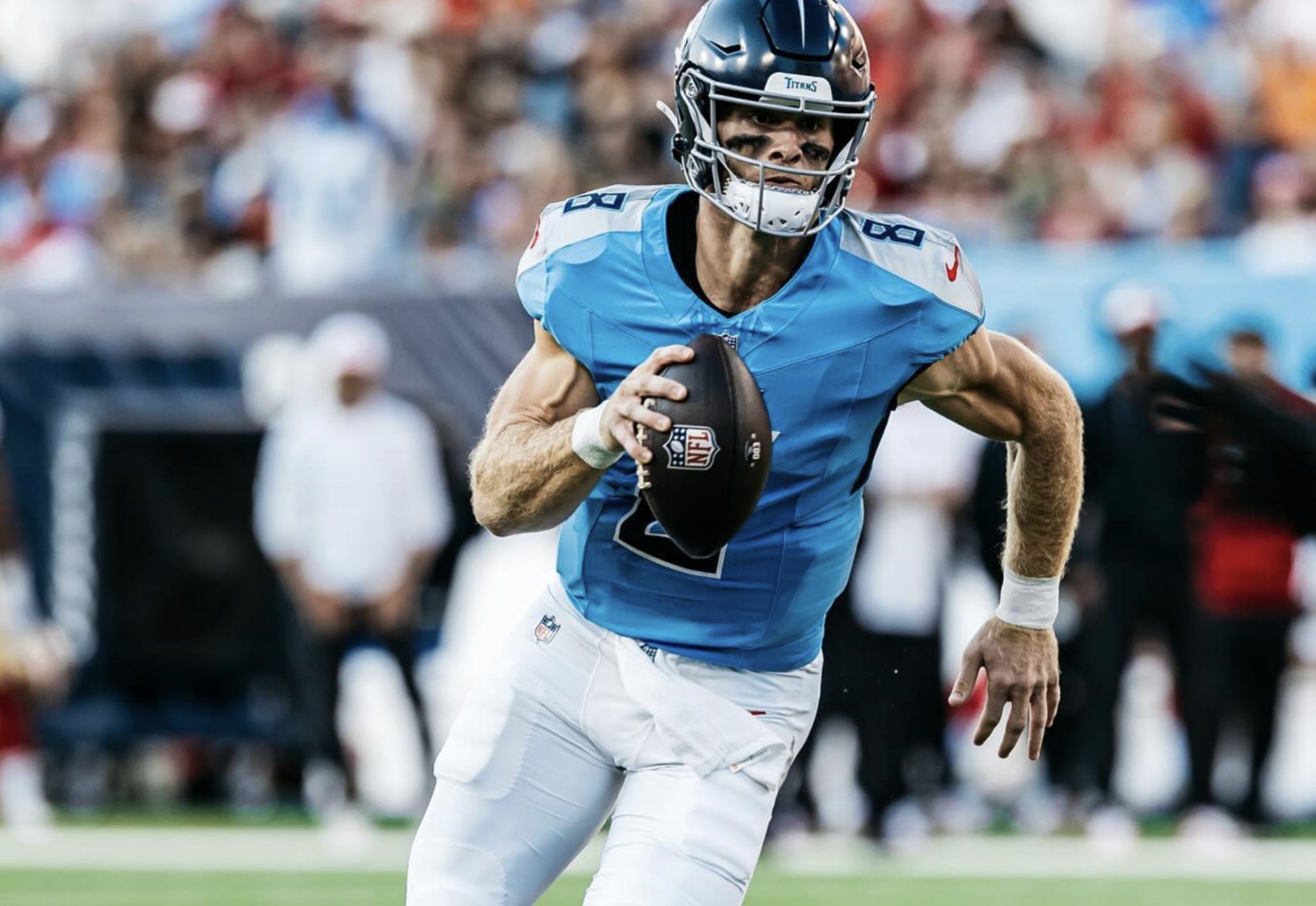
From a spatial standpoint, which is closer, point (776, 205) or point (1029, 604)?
point (776, 205)

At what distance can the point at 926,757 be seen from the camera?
845 cm

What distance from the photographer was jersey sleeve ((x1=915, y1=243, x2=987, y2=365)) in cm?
361

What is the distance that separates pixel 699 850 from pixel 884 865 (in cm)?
452

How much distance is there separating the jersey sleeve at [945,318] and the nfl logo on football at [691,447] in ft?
1.79

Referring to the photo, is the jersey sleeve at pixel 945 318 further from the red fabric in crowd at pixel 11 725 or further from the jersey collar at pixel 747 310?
the red fabric in crowd at pixel 11 725

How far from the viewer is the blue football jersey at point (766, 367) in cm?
357

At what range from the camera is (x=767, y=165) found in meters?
3.51

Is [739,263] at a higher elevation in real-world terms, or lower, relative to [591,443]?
higher

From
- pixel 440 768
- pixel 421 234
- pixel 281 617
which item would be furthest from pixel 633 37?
pixel 440 768

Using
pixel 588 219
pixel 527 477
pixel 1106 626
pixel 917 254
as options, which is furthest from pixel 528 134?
pixel 527 477

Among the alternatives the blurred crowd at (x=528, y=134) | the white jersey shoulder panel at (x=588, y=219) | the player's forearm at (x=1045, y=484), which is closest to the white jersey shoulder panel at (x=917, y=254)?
the player's forearm at (x=1045, y=484)

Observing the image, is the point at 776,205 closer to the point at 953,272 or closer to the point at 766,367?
the point at 766,367

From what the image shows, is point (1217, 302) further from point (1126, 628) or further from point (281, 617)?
point (281, 617)

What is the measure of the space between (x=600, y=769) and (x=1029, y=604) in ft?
2.79
